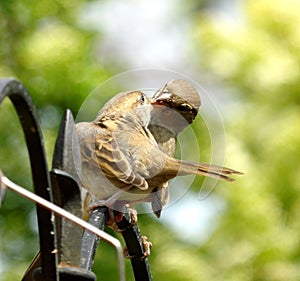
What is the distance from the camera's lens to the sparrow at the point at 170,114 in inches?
97.3

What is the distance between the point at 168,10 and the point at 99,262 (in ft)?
10.8

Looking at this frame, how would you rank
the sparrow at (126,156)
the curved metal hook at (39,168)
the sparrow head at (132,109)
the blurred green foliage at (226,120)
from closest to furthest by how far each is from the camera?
the curved metal hook at (39,168)
the sparrow at (126,156)
the sparrow head at (132,109)
the blurred green foliage at (226,120)

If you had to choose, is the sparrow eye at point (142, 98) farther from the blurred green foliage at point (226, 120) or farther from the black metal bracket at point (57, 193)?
the black metal bracket at point (57, 193)

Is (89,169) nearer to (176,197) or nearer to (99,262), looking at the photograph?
(176,197)

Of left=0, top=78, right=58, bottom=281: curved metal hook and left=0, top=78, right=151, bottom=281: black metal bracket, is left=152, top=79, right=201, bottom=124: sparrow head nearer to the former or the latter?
left=0, top=78, right=151, bottom=281: black metal bracket

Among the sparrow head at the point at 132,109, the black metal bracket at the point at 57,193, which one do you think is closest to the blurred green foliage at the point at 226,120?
the sparrow head at the point at 132,109

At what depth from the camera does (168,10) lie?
6.36 m

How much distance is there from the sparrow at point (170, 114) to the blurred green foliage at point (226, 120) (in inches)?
28.6

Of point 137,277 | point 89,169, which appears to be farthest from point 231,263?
point 137,277

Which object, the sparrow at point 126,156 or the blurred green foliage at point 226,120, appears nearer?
the sparrow at point 126,156

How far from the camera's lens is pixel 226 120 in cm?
404

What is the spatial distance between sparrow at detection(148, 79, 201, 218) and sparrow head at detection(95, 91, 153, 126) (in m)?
0.02

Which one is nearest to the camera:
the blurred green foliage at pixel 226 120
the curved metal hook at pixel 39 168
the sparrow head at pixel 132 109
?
the curved metal hook at pixel 39 168

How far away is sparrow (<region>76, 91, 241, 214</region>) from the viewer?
94.0 inches
